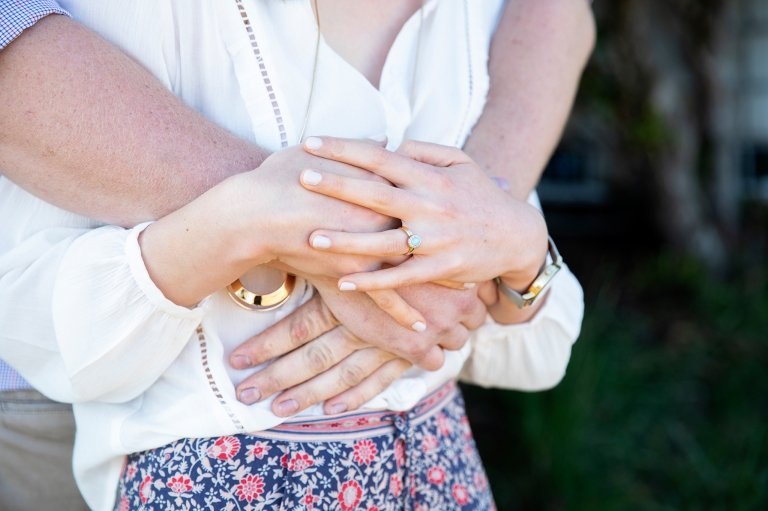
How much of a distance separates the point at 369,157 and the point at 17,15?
1.63ft

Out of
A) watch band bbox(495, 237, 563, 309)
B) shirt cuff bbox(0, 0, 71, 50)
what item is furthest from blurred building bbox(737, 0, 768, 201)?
shirt cuff bbox(0, 0, 71, 50)

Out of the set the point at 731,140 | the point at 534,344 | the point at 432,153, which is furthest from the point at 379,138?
the point at 731,140

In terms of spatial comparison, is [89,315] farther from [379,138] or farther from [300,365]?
[379,138]

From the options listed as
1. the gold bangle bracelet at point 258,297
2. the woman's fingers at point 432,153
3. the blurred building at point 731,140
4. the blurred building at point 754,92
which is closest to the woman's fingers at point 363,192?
the woman's fingers at point 432,153

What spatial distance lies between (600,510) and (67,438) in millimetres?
1988

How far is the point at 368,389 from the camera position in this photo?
3.58 ft

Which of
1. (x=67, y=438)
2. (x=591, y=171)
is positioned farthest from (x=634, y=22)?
(x=67, y=438)

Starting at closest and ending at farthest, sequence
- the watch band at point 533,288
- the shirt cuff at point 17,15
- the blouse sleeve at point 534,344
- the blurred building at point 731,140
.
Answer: the shirt cuff at point 17,15 < the watch band at point 533,288 < the blouse sleeve at point 534,344 < the blurred building at point 731,140

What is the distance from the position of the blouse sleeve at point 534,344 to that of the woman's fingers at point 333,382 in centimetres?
33

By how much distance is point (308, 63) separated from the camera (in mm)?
1072

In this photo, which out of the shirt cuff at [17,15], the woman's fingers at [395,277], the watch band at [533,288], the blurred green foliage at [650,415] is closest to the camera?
the shirt cuff at [17,15]

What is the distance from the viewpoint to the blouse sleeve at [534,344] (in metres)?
1.33

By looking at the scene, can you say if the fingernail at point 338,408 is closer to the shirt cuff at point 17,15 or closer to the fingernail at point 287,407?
the fingernail at point 287,407

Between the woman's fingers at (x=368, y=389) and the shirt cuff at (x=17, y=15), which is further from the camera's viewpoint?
the woman's fingers at (x=368, y=389)
